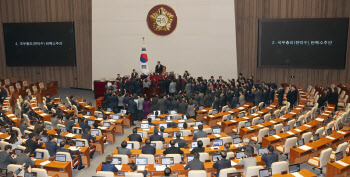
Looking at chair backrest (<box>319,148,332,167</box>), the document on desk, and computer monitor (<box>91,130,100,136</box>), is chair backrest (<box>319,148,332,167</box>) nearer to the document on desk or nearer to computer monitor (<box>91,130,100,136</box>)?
the document on desk

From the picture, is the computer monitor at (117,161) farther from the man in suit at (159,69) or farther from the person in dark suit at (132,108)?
the man in suit at (159,69)

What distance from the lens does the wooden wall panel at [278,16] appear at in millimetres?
23562

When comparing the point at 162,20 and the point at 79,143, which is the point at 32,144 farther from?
the point at 162,20

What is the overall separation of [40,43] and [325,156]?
23.3 m

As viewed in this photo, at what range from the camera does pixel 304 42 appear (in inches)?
926

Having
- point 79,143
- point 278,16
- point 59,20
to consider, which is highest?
point 59,20

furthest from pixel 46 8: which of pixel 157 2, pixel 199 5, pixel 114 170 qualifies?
pixel 114 170

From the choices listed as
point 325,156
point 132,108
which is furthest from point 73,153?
point 325,156

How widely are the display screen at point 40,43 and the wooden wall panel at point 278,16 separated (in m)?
13.6

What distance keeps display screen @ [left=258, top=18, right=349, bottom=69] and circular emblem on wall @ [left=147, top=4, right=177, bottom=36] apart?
664 centimetres

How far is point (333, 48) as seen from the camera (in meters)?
23.3

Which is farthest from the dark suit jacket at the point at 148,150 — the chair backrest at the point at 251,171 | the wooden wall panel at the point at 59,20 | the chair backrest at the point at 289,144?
the wooden wall panel at the point at 59,20

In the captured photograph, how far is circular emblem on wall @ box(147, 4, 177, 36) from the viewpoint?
24.6 meters

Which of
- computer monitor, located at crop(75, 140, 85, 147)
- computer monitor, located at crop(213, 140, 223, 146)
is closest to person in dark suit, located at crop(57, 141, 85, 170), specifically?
computer monitor, located at crop(75, 140, 85, 147)
